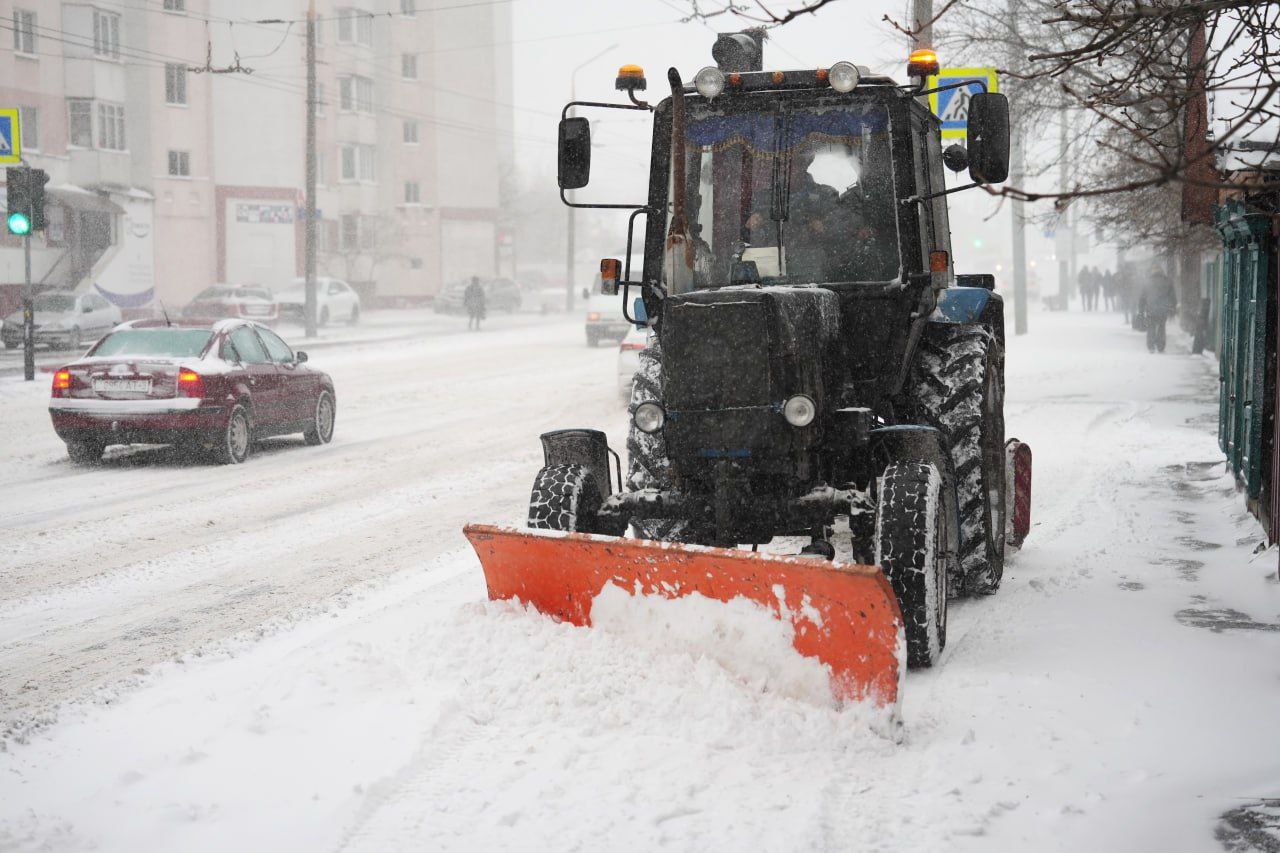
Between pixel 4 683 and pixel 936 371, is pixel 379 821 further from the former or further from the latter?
pixel 936 371

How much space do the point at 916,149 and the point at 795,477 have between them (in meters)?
1.99

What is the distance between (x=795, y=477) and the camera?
588 centimetres

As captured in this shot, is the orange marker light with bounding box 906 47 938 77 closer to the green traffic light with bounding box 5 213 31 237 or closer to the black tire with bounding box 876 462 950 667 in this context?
the black tire with bounding box 876 462 950 667

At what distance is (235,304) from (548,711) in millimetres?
37854

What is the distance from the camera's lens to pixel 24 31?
143 feet

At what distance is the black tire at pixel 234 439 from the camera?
13.0 m

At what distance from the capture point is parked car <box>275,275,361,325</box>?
45.0 metres

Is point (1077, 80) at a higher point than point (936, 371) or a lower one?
higher

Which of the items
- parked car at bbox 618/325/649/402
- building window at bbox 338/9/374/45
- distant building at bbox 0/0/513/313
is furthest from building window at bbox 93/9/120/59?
parked car at bbox 618/325/649/402

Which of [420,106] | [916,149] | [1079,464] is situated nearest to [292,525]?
[916,149]

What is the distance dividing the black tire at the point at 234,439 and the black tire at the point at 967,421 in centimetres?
803

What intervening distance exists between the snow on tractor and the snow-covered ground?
324 mm

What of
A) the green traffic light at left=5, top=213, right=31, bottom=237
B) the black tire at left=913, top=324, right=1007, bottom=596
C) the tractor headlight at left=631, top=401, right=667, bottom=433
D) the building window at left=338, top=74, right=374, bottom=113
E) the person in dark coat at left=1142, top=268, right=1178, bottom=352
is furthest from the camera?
the building window at left=338, top=74, right=374, bottom=113

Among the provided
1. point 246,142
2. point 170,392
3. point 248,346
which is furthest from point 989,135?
point 246,142
